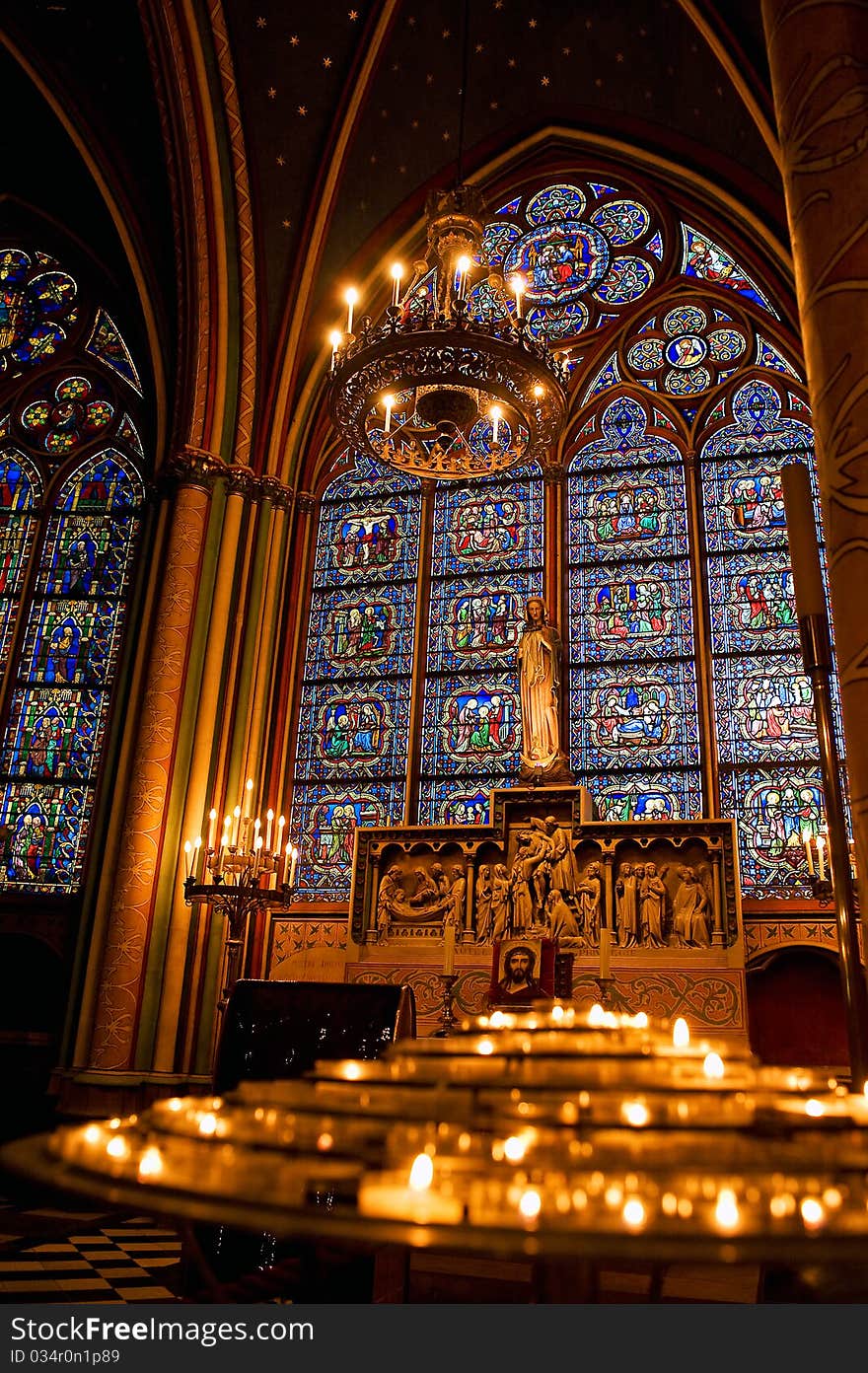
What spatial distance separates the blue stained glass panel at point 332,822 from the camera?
34.3ft

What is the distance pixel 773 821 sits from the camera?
952 centimetres

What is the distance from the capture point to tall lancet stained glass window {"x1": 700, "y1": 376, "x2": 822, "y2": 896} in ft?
31.1

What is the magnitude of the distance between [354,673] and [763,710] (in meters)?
4.48

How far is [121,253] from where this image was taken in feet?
42.0

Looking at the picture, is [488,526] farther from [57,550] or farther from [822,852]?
[57,550]

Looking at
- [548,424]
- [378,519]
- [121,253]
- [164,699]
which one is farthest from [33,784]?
[548,424]

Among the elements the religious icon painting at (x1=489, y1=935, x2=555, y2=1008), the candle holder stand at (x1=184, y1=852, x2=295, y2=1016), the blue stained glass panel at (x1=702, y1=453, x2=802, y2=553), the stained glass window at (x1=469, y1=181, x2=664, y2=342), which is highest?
the stained glass window at (x1=469, y1=181, x2=664, y2=342)

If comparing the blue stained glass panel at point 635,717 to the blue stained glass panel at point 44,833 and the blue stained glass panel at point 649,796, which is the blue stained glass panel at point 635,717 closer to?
the blue stained glass panel at point 649,796

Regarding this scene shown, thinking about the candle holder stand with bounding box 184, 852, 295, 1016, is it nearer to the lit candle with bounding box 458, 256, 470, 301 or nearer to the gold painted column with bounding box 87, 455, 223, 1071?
the gold painted column with bounding box 87, 455, 223, 1071

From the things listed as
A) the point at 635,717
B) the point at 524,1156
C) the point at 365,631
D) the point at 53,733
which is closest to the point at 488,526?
the point at 365,631

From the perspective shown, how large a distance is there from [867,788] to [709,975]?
5699mm

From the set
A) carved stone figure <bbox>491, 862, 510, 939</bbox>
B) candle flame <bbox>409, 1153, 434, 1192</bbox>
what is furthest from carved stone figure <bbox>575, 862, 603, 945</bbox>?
candle flame <bbox>409, 1153, 434, 1192</bbox>

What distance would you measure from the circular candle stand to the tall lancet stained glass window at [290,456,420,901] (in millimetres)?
9163

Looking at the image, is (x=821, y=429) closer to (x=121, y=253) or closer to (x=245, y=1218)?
(x=245, y=1218)
